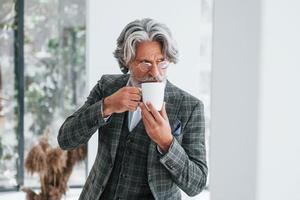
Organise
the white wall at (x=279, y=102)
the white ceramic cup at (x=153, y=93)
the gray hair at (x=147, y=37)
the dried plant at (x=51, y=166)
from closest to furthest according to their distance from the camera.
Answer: the white wall at (x=279, y=102) → the white ceramic cup at (x=153, y=93) → the gray hair at (x=147, y=37) → the dried plant at (x=51, y=166)

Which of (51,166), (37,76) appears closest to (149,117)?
(51,166)

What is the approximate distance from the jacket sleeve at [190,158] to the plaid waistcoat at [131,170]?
0.30ft

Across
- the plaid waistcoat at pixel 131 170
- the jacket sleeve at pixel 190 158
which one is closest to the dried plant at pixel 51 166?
the plaid waistcoat at pixel 131 170

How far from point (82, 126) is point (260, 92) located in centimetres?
65

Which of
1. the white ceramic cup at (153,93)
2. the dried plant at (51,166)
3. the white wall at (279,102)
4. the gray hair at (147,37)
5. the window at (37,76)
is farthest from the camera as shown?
the window at (37,76)

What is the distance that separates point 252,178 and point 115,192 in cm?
62

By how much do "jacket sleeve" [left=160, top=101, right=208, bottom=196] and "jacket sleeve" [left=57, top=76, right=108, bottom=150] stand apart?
0.20 meters

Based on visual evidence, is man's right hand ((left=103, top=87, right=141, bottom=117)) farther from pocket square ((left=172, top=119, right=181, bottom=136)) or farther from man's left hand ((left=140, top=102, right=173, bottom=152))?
pocket square ((left=172, top=119, right=181, bottom=136))

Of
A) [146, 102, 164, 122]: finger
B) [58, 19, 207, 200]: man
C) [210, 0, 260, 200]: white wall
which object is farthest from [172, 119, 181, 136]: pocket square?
[210, 0, 260, 200]: white wall

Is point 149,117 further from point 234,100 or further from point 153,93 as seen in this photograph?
point 234,100

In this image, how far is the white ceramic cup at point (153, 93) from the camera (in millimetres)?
886

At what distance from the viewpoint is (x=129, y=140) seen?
1.06 meters

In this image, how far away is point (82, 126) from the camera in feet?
3.41

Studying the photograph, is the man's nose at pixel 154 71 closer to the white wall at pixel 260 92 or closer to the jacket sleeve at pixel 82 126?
the jacket sleeve at pixel 82 126
